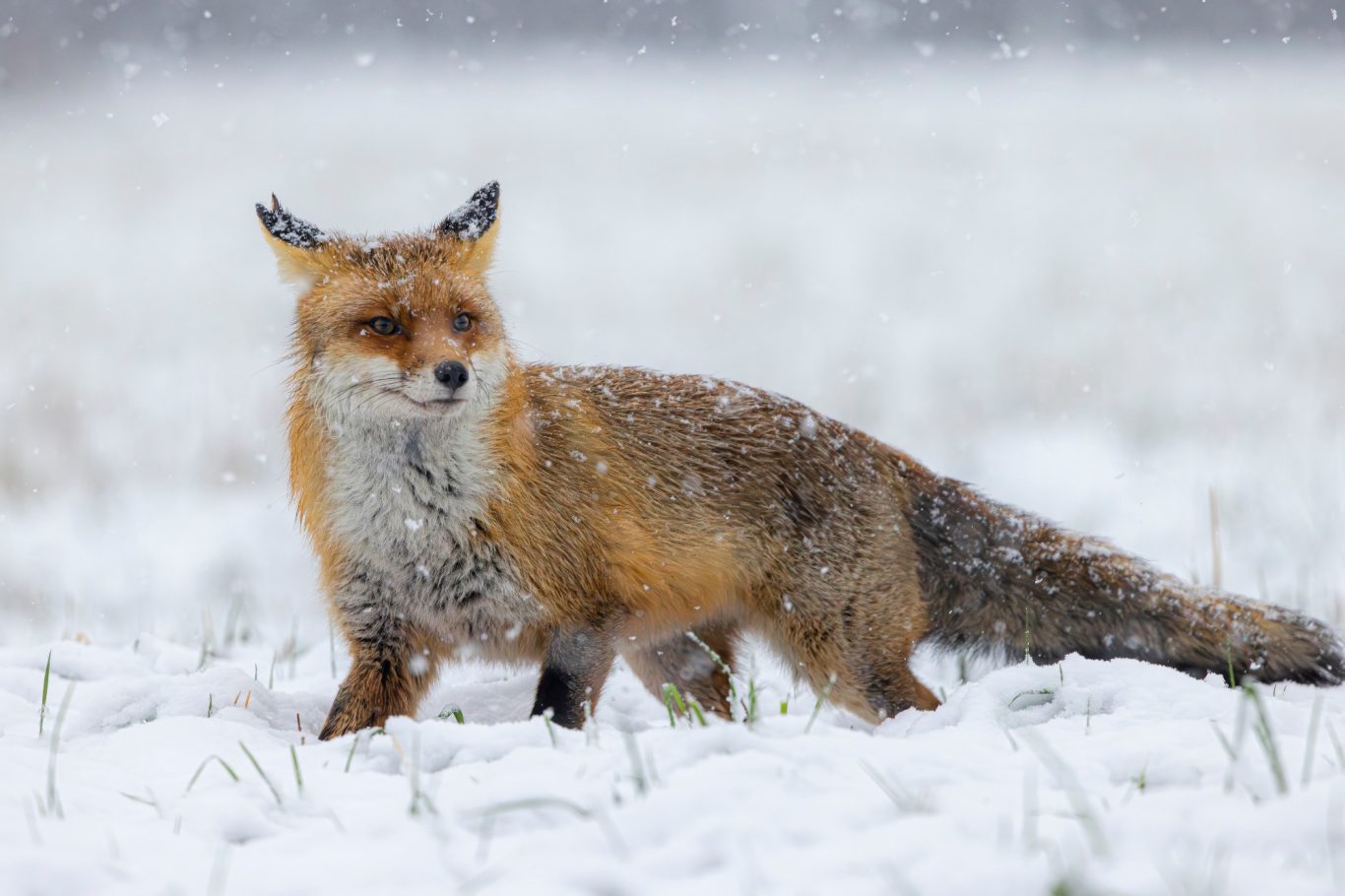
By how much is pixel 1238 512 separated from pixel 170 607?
845 centimetres

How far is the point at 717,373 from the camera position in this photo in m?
13.5

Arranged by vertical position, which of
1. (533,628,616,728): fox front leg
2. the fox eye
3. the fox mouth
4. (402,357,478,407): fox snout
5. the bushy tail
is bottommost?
(533,628,616,728): fox front leg

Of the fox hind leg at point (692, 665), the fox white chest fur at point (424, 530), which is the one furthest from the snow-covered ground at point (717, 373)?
the fox white chest fur at point (424, 530)

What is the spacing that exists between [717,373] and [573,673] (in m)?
9.07

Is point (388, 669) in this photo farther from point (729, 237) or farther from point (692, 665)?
point (729, 237)

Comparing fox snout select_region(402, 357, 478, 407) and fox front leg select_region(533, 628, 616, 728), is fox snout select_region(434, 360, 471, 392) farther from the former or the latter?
fox front leg select_region(533, 628, 616, 728)

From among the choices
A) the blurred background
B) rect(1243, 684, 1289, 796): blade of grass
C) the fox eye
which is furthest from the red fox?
rect(1243, 684, 1289, 796): blade of grass

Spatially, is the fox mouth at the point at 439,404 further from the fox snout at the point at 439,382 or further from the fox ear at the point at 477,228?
the fox ear at the point at 477,228

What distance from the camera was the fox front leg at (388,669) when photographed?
15.2 ft

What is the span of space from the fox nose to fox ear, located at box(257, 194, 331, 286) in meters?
0.96

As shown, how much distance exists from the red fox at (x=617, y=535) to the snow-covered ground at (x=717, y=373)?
1.47 feet

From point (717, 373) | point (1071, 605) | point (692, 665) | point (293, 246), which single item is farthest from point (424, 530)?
point (717, 373)

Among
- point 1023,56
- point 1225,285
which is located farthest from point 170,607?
point 1023,56

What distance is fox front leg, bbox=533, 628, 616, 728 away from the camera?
178 inches
